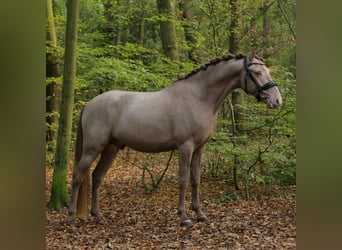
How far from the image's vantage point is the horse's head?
4709 mm

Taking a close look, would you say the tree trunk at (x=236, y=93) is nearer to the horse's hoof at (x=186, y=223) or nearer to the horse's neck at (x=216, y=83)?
the horse's neck at (x=216, y=83)

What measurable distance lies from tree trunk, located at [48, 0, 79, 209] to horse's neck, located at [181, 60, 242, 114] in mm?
1710

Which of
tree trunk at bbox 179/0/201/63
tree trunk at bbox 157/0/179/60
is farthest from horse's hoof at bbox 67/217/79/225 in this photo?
tree trunk at bbox 157/0/179/60

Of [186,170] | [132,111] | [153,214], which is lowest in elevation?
[153,214]

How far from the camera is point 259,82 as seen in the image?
4.79m

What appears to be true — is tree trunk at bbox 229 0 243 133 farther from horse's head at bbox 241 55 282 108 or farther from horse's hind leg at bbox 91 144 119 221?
horse's hind leg at bbox 91 144 119 221

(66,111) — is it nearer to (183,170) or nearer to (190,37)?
(183,170)

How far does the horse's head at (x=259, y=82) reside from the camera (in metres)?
4.71

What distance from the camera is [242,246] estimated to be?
4.38m

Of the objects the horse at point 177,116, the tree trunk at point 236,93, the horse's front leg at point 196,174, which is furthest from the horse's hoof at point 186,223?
the tree trunk at point 236,93
